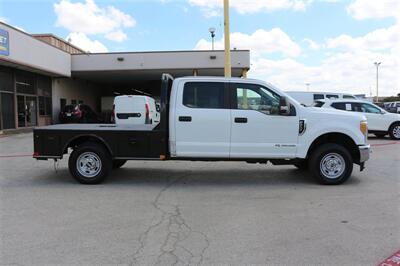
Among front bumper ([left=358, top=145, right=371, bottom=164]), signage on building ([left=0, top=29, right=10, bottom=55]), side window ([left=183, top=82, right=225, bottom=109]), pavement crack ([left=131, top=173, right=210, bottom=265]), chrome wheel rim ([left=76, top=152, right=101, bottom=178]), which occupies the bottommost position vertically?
pavement crack ([left=131, top=173, right=210, bottom=265])

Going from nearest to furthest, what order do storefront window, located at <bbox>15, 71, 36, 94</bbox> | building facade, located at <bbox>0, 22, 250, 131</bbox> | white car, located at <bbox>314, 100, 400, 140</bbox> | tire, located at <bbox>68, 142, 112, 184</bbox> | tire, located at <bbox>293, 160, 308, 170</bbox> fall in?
tire, located at <bbox>68, 142, 112, 184</bbox> → tire, located at <bbox>293, 160, 308, 170</bbox> → white car, located at <bbox>314, 100, 400, 140</bbox> → building facade, located at <bbox>0, 22, 250, 131</bbox> → storefront window, located at <bbox>15, 71, 36, 94</bbox>

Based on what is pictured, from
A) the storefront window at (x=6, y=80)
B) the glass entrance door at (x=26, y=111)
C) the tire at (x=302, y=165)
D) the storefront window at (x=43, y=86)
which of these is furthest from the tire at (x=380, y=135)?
the storefront window at (x=43, y=86)

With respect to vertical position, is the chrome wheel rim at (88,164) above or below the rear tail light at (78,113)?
below

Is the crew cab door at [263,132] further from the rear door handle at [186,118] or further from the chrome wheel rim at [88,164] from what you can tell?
the chrome wheel rim at [88,164]

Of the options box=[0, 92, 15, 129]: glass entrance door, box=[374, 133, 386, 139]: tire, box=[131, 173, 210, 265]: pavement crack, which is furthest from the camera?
A: box=[0, 92, 15, 129]: glass entrance door

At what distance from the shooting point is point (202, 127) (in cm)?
744

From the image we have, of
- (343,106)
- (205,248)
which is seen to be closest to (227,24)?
(343,106)

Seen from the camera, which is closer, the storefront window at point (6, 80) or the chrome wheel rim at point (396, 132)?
the chrome wheel rim at point (396, 132)

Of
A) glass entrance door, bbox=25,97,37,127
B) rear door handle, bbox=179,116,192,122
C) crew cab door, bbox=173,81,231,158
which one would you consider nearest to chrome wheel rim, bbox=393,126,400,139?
crew cab door, bbox=173,81,231,158

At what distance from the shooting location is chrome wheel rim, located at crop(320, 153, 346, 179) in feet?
24.9

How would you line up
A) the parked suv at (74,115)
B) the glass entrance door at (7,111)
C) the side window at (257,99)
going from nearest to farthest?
1. the side window at (257,99)
2. the glass entrance door at (7,111)
3. the parked suv at (74,115)

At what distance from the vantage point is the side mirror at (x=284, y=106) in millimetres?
7371

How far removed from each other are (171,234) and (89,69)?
23875 mm

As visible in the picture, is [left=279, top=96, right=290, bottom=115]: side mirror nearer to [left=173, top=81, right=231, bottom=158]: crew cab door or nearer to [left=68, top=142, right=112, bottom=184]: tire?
[left=173, top=81, right=231, bottom=158]: crew cab door
